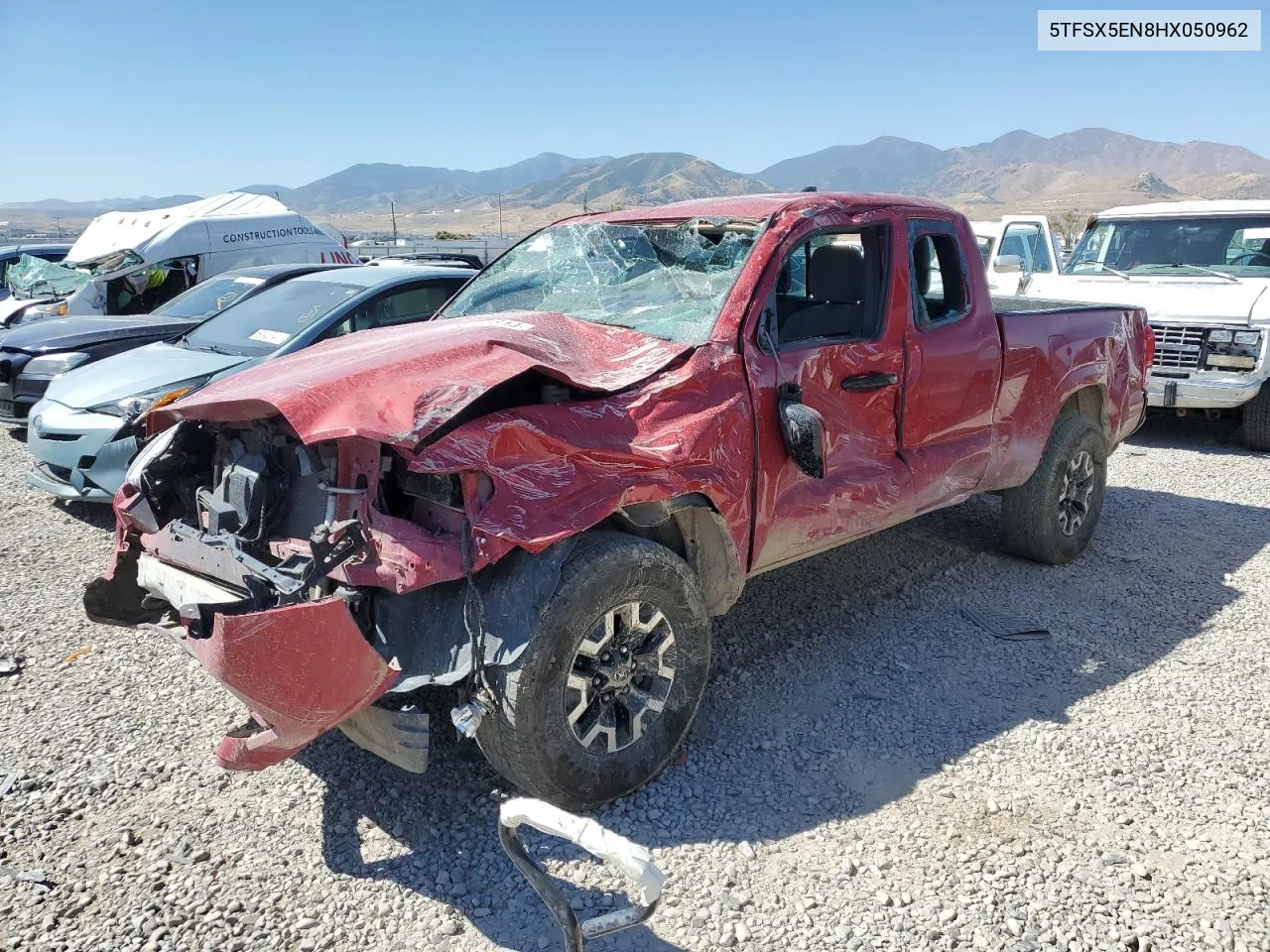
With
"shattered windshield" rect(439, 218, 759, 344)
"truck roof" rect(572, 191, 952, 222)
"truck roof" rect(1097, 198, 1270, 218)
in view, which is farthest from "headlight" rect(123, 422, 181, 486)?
"truck roof" rect(1097, 198, 1270, 218)

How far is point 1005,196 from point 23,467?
580 feet

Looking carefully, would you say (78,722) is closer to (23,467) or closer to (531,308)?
(531,308)

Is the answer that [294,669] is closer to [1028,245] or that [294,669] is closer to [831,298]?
[831,298]

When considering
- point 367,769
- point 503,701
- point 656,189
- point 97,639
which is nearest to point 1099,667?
point 503,701

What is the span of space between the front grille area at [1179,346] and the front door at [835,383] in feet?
17.8

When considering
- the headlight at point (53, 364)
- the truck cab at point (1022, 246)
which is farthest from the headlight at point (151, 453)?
the truck cab at point (1022, 246)

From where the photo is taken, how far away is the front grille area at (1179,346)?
27.1 ft

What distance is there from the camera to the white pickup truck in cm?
811

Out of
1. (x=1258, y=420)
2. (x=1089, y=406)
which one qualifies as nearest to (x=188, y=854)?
(x=1089, y=406)

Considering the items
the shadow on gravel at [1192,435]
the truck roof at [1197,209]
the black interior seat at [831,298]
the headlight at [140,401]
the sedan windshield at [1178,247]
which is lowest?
the shadow on gravel at [1192,435]

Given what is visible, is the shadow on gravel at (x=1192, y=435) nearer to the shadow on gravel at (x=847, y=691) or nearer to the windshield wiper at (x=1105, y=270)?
the windshield wiper at (x=1105, y=270)

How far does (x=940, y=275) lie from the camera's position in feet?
14.8

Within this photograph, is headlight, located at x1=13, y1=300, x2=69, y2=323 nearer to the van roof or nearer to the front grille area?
the van roof

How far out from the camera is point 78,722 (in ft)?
11.9
